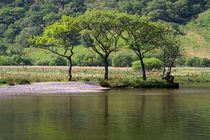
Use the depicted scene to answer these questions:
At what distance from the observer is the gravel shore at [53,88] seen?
5742 centimetres

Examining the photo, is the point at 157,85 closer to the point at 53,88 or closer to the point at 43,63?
the point at 53,88

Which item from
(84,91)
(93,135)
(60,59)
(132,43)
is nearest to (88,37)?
(132,43)

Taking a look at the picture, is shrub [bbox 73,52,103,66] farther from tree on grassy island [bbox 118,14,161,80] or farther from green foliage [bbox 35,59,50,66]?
tree on grassy island [bbox 118,14,161,80]

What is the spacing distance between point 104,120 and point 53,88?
32766 mm

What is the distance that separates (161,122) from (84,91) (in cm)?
3081

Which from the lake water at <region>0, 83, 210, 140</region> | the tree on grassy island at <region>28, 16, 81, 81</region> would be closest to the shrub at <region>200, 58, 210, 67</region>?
the tree on grassy island at <region>28, 16, 81, 81</region>

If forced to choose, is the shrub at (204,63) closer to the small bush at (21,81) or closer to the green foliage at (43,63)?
the green foliage at (43,63)

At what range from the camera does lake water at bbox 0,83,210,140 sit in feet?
81.3

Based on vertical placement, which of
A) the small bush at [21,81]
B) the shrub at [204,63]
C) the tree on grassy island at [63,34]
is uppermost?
the tree on grassy island at [63,34]

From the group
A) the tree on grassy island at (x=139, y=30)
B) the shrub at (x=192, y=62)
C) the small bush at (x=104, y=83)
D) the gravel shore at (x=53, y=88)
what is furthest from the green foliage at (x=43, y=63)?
the small bush at (x=104, y=83)

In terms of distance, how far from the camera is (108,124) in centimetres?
2873

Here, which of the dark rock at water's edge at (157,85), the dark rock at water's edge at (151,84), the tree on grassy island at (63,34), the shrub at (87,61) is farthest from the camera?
the shrub at (87,61)

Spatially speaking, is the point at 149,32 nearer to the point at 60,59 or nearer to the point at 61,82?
the point at 61,82

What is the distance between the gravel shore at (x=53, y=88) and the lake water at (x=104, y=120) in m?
14.1
